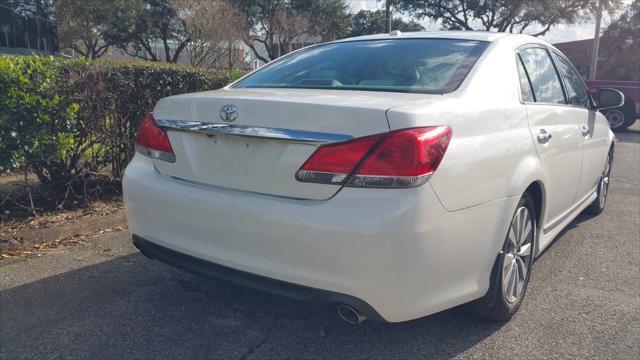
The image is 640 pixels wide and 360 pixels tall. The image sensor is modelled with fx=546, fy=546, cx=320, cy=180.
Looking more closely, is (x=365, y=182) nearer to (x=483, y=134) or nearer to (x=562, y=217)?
(x=483, y=134)

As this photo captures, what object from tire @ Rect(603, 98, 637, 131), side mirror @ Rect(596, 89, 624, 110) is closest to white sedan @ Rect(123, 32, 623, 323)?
side mirror @ Rect(596, 89, 624, 110)

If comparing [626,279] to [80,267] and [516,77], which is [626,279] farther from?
[80,267]

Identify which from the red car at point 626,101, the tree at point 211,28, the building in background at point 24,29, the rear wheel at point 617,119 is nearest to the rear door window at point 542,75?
the red car at point 626,101

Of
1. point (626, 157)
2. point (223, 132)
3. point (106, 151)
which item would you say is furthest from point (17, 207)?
point (626, 157)

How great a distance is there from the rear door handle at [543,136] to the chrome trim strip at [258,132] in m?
1.51

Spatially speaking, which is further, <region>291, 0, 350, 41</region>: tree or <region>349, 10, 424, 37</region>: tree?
<region>349, 10, 424, 37</region>: tree

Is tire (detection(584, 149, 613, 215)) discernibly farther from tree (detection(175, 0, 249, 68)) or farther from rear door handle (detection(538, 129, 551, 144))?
tree (detection(175, 0, 249, 68))

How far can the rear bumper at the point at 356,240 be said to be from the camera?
7.26ft

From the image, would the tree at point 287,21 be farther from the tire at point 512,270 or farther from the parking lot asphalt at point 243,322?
the tire at point 512,270

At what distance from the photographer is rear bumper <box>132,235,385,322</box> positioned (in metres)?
2.31

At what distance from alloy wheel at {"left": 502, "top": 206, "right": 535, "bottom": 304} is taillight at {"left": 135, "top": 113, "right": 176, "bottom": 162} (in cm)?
181

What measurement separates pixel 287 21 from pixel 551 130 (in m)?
33.1

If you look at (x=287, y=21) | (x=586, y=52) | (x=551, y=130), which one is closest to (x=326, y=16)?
(x=287, y=21)

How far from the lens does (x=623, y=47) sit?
34625 millimetres
